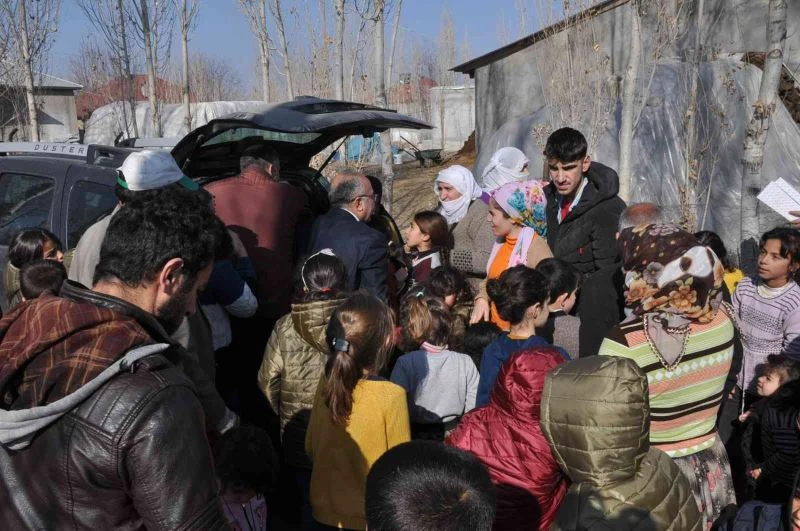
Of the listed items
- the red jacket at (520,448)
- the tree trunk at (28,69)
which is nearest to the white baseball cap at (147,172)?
the red jacket at (520,448)

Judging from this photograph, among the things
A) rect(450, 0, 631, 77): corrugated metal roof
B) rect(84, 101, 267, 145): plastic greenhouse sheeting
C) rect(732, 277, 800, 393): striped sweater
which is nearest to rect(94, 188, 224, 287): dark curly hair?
rect(732, 277, 800, 393): striped sweater

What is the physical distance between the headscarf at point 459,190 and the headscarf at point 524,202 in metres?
0.77

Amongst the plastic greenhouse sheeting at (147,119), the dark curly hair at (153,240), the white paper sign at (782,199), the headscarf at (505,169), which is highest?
the plastic greenhouse sheeting at (147,119)

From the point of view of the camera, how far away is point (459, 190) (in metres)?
5.32

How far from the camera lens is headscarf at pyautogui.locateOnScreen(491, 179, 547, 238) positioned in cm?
441

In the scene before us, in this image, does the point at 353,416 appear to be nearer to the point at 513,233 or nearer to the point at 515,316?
the point at 515,316

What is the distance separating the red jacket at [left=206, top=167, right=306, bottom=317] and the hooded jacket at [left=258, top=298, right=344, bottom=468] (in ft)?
1.77

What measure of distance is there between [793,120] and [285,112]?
10.3m

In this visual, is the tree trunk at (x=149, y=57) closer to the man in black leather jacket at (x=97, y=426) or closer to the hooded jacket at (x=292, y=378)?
the hooded jacket at (x=292, y=378)

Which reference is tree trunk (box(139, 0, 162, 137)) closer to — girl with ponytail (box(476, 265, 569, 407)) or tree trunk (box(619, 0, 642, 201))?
tree trunk (box(619, 0, 642, 201))

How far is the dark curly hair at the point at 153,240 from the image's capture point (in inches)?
68.4

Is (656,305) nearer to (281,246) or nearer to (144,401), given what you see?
(144,401)

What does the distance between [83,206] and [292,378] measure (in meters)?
2.51

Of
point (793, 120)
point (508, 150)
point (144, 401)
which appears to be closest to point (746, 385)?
point (508, 150)
